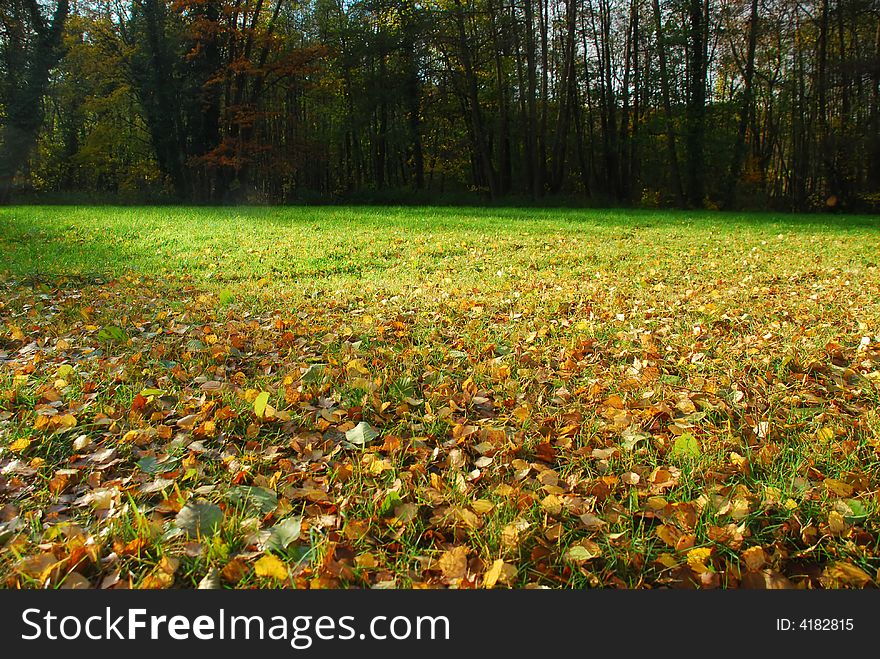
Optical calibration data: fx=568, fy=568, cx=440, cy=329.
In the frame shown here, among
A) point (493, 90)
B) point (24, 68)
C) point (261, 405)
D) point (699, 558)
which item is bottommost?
point (699, 558)

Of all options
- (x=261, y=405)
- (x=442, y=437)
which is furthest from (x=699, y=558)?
(x=261, y=405)

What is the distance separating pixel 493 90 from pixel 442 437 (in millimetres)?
25758

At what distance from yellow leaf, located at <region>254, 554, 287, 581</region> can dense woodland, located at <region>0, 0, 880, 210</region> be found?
19.7 metres

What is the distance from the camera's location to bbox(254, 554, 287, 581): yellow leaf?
58.0 inches

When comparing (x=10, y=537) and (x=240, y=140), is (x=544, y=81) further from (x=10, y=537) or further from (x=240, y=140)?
(x=10, y=537)

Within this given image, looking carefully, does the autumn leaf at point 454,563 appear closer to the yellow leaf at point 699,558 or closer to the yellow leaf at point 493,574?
the yellow leaf at point 493,574

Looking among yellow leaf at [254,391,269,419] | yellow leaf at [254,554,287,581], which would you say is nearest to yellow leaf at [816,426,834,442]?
yellow leaf at [254,554,287,581]

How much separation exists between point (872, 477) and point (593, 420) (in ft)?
3.16

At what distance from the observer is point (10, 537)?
1639 millimetres

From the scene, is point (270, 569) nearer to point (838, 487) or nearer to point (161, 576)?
point (161, 576)

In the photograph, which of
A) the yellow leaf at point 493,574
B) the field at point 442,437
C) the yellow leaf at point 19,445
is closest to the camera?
the yellow leaf at point 493,574

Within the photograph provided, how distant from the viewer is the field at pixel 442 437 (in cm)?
157

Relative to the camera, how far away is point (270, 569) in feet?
4.84

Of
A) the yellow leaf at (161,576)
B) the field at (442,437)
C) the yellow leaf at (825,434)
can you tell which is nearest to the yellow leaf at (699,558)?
the field at (442,437)
